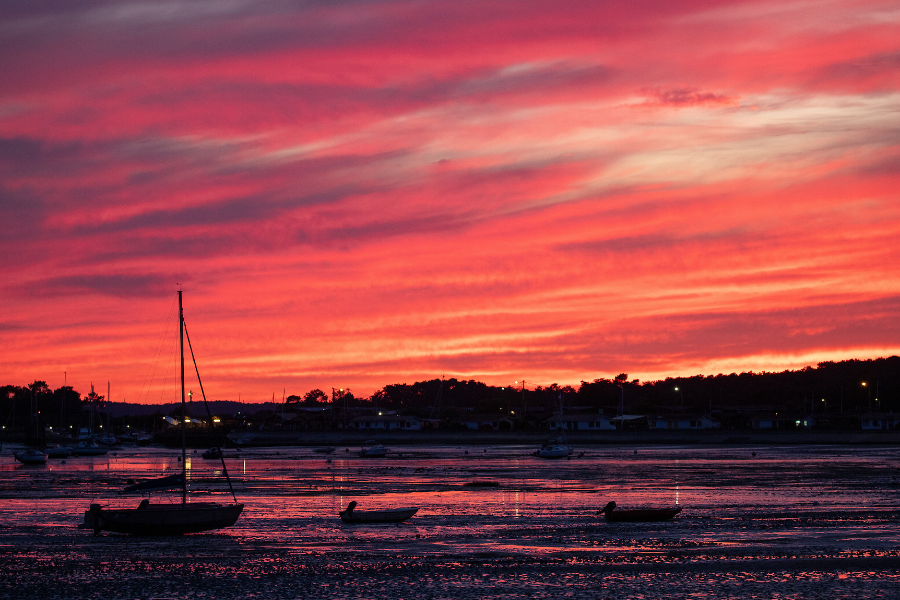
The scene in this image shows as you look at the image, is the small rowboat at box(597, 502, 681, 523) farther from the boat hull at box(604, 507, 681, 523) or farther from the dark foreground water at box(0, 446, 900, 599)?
the dark foreground water at box(0, 446, 900, 599)

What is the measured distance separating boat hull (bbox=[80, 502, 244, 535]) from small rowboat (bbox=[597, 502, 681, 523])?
17396 mm

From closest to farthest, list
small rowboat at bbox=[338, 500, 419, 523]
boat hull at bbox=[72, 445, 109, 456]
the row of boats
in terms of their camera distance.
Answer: small rowboat at bbox=[338, 500, 419, 523]
the row of boats
boat hull at bbox=[72, 445, 109, 456]

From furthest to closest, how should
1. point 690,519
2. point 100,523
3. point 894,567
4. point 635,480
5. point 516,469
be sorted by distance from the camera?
point 516,469 < point 635,480 < point 690,519 < point 100,523 < point 894,567

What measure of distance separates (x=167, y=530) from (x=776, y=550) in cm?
2453

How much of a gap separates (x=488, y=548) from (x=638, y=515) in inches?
436

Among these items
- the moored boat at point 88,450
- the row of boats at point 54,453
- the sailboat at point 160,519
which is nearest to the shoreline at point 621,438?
the moored boat at point 88,450

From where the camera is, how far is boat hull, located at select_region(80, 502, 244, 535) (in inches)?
1560

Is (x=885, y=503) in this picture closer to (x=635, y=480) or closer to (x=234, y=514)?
(x=635, y=480)

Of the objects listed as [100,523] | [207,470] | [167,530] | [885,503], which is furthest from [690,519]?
[207,470]

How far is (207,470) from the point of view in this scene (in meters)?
101

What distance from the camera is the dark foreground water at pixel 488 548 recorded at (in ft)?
93.7

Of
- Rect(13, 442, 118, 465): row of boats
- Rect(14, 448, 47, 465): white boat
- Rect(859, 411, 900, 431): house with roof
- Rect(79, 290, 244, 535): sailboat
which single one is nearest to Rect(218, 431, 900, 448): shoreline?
Rect(859, 411, 900, 431): house with roof

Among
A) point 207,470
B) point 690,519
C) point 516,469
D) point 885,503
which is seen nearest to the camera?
point 690,519

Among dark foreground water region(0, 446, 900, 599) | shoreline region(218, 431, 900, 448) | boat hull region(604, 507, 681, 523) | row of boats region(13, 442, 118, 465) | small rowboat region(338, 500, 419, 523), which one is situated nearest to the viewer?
dark foreground water region(0, 446, 900, 599)
